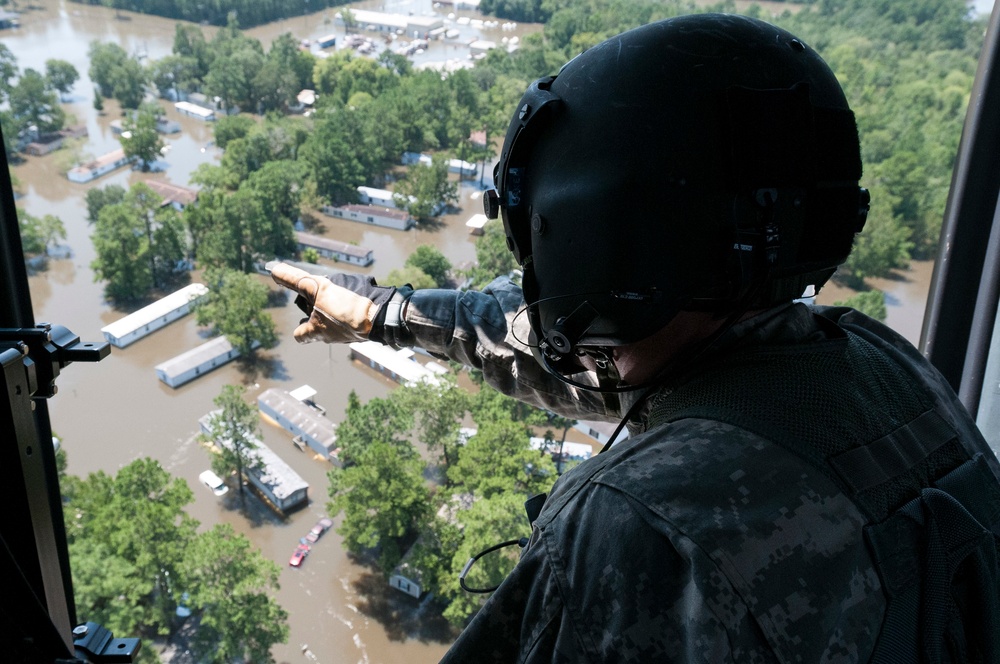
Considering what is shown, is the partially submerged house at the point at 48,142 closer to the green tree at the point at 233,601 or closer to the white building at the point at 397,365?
the white building at the point at 397,365

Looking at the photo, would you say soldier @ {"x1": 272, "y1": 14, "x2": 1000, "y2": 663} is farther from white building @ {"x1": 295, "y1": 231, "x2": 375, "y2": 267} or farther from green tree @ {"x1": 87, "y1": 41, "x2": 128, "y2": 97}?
green tree @ {"x1": 87, "y1": 41, "x2": 128, "y2": 97}

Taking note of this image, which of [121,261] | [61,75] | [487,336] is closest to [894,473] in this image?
[487,336]

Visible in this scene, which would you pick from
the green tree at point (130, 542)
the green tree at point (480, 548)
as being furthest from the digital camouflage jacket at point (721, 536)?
the green tree at point (130, 542)

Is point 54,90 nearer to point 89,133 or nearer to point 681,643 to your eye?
point 89,133

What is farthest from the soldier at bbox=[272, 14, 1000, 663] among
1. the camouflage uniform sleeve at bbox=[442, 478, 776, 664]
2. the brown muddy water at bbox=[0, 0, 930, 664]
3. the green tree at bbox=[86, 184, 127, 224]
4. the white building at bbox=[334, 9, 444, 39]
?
the white building at bbox=[334, 9, 444, 39]

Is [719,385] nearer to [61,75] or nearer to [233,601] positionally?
[233,601]

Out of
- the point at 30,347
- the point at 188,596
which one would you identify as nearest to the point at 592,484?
the point at 30,347
